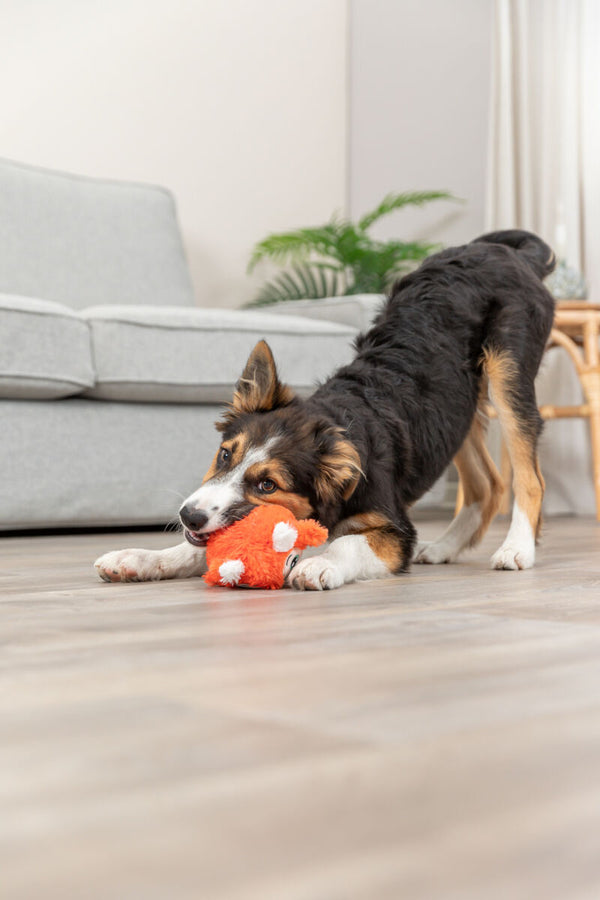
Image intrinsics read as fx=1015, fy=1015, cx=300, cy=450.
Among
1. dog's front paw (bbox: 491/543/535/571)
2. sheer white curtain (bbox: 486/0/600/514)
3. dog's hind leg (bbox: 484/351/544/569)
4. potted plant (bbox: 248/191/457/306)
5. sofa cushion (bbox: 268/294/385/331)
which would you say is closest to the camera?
dog's front paw (bbox: 491/543/535/571)

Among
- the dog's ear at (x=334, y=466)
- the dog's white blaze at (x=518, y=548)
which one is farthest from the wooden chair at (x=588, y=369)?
the dog's ear at (x=334, y=466)

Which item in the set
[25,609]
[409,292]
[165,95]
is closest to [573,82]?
[165,95]

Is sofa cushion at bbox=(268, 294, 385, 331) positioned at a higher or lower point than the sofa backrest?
lower

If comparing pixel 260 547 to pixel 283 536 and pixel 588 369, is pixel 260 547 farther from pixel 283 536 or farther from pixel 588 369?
pixel 588 369

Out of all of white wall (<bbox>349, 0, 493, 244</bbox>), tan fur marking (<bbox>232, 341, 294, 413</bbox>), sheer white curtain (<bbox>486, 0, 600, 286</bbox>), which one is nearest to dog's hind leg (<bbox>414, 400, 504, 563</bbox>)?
tan fur marking (<bbox>232, 341, 294, 413</bbox>)

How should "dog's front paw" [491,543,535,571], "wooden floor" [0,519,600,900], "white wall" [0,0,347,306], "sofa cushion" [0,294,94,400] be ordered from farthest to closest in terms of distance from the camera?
"white wall" [0,0,347,306] < "sofa cushion" [0,294,94,400] < "dog's front paw" [491,543,535,571] < "wooden floor" [0,519,600,900]

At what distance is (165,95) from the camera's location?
5234mm

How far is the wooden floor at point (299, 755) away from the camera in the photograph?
0.59 meters

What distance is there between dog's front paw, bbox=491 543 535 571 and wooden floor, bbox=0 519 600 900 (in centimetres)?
73

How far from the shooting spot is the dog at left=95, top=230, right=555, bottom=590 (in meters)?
1.99

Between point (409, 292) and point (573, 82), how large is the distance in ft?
9.62

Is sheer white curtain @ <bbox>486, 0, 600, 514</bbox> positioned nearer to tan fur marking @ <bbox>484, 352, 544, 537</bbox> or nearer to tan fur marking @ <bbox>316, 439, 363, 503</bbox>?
tan fur marking @ <bbox>484, 352, 544, 537</bbox>

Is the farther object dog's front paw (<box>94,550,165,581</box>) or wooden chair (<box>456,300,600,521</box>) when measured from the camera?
wooden chair (<box>456,300,600,521</box>)

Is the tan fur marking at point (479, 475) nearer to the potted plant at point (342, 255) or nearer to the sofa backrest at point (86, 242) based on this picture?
the sofa backrest at point (86, 242)
